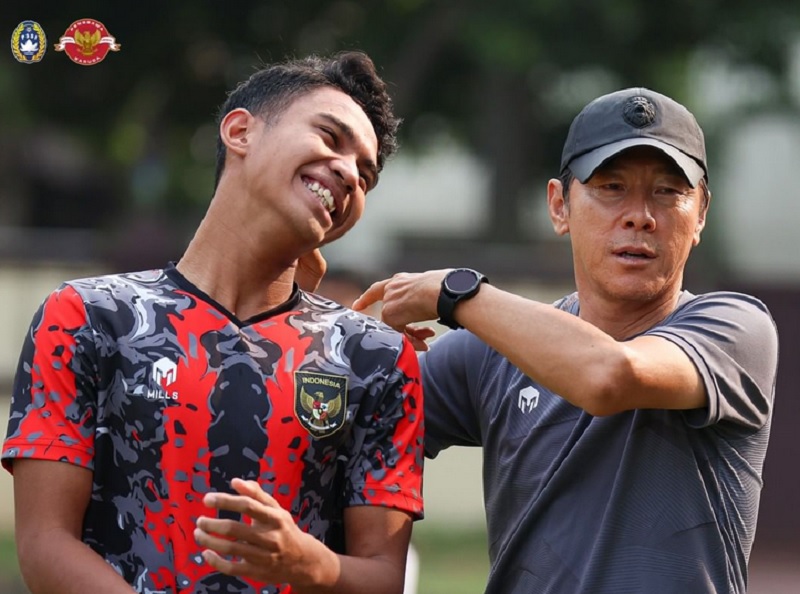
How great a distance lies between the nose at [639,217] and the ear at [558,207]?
0.28 metres

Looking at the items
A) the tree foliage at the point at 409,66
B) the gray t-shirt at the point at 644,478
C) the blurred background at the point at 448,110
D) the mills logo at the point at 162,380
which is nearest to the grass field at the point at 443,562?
the blurred background at the point at 448,110

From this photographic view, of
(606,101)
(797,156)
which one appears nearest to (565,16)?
(797,156)

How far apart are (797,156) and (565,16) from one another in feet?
27.3

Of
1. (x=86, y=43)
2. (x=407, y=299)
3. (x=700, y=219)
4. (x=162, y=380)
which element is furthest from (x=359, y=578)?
(x=86, y=43)

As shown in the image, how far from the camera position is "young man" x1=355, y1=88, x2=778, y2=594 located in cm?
361

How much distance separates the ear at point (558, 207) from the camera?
414 cm

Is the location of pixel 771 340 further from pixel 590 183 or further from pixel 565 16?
pixel 565 16

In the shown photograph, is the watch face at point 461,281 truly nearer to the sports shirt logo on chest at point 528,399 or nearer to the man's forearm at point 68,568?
the sports shirt logo on chest at point 528,399

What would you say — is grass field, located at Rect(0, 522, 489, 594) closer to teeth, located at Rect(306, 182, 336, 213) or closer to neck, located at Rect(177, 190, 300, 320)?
neck, located at Rect(177, 190, 300, 320)

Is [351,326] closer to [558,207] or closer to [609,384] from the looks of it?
[609,384]

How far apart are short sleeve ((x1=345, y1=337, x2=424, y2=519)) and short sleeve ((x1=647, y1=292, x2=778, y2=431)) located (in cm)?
68

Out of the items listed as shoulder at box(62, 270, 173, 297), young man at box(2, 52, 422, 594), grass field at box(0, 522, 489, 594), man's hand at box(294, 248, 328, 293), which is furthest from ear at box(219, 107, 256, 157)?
grass field at box(0, 522, 489, 594)

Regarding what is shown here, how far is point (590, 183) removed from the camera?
3939 mm

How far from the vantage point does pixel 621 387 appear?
3539 mm
